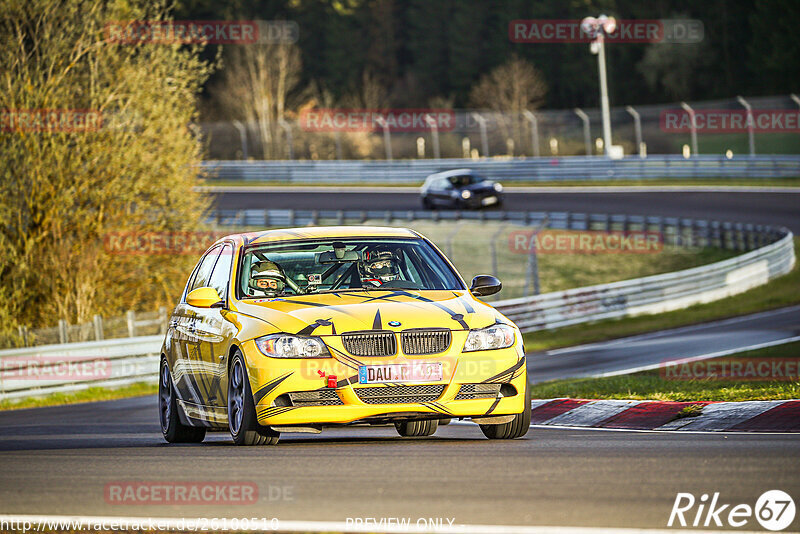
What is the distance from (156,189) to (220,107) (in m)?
64.1

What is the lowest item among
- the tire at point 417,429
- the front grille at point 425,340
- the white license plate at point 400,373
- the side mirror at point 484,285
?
the tire at point 417,429

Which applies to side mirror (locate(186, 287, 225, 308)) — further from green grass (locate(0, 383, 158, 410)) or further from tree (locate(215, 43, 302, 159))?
tree (locate(215, 43, 302, 159))

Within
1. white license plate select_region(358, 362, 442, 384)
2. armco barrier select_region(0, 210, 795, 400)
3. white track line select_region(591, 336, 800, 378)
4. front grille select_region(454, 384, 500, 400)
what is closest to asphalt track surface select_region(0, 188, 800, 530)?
front grille select_region(454, 384, 500, 400)

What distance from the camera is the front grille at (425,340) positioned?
9102 millimetres

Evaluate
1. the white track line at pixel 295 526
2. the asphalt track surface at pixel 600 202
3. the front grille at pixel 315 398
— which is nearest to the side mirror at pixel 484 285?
the front grille at pixel 315 398

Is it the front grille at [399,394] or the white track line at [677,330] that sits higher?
the front grille at [399,394]

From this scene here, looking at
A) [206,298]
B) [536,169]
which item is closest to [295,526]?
[206,298]

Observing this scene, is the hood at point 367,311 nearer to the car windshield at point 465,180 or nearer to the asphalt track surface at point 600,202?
the asphalt track surface at point 600,202

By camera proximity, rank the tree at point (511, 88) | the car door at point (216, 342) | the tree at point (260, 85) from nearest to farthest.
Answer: the car door at point (216, 342)
the tree at point (260, 85)
the tree at point (511, 88)

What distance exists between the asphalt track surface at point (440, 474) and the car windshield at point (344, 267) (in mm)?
1163

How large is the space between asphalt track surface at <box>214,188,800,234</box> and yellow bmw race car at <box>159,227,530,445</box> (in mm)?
31636

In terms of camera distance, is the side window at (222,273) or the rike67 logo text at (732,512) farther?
the side window at (222,273)

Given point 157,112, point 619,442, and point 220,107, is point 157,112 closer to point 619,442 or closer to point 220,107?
point 619,442

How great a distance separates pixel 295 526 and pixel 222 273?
4.79 m
